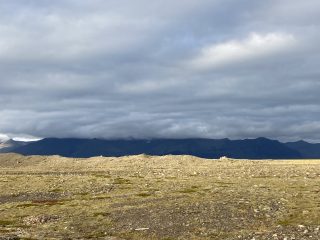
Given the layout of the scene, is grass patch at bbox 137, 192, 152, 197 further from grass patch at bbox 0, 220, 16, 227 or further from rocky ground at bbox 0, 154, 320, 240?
grass patch at bbox 0, 220, 16, 227

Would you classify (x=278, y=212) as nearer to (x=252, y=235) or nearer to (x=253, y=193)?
(x=252, y=235)

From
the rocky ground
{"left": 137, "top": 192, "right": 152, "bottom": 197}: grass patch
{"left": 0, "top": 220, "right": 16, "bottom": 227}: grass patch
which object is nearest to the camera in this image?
the rocky ground

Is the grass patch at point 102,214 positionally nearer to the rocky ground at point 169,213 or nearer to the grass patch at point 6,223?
the rocky ground at point 169,213

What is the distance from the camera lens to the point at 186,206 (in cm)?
4953

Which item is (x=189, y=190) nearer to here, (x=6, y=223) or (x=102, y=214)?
(x=102, y=214)

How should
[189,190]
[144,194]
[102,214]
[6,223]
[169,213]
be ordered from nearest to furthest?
[169,213]
[6,223]
[102,214]
[144,194]
[189,190]

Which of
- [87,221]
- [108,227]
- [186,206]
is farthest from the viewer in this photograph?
[186,206]

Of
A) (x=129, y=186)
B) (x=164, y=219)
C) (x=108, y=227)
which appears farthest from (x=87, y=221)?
(x=129, y=186)

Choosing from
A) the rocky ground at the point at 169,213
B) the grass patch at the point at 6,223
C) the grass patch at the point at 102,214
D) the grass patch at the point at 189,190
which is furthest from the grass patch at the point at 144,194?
the grass patch at the point at 6,223

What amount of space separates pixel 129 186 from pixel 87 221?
3142 centimetres

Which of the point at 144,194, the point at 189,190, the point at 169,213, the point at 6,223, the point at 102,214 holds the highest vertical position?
the point at 189,190

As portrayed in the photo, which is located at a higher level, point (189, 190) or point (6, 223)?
point (189, 190)

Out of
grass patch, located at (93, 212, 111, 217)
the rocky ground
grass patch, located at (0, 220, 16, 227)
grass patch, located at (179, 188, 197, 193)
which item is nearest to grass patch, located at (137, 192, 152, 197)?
the rocky ground

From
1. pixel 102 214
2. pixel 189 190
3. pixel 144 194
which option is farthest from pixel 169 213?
pixel 189 190
